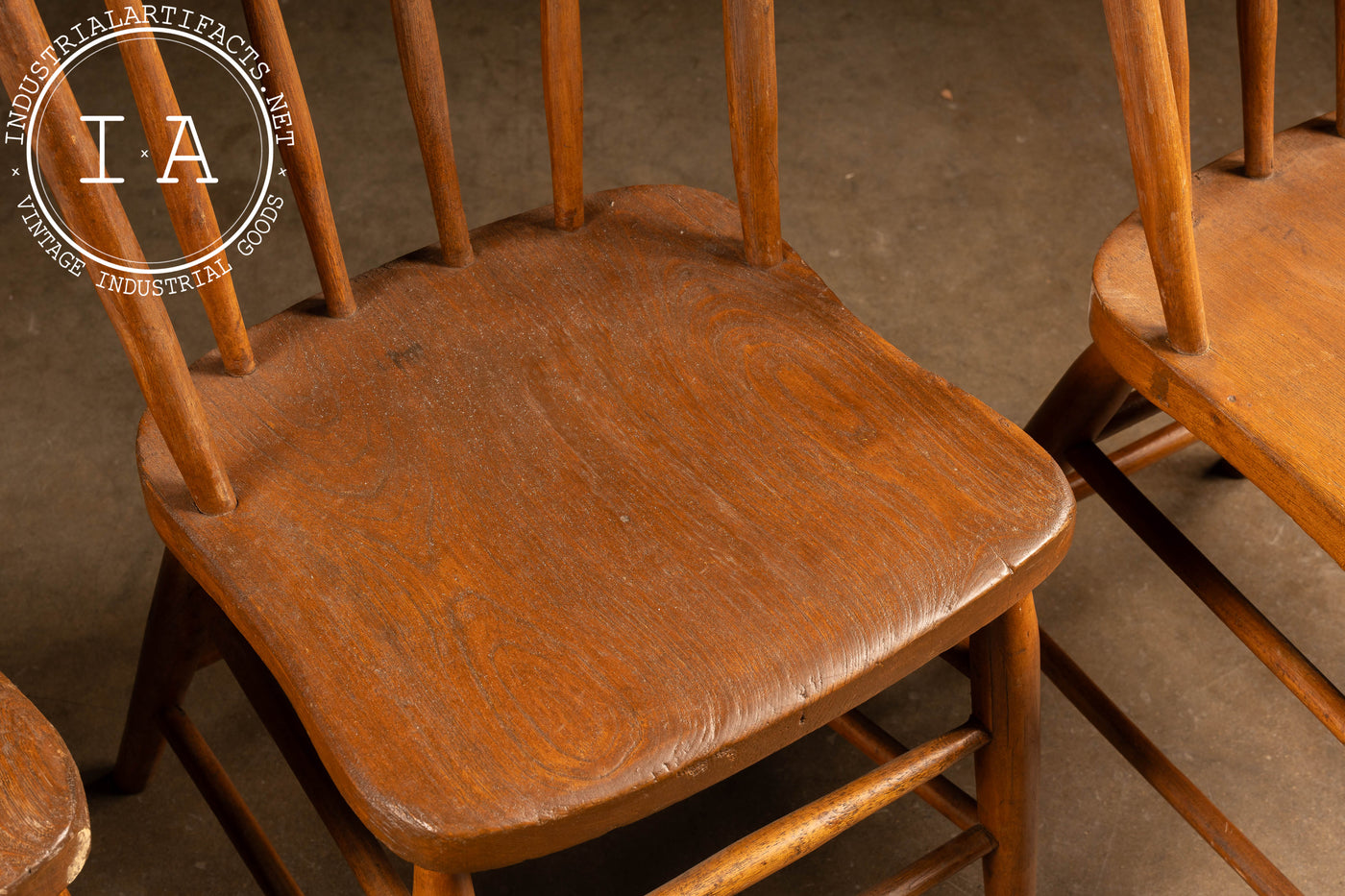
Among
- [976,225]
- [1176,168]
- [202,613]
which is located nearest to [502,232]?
[202,613]

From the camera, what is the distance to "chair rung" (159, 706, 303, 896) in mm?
863

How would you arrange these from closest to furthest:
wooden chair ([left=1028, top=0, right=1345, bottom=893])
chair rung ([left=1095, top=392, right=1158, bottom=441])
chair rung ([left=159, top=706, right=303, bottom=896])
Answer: wooden chair ([left=1028, top=0, right=1345, bottom=893])
chair rung ([left=159, top=706, right=303, bottom=896])
chair rung ([left=1095, top=392, right=1158, bottom=441])

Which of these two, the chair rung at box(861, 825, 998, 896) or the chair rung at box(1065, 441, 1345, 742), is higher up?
the chair rung at box(1065, 441, 1345, 742)

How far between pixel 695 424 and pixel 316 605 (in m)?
0.23

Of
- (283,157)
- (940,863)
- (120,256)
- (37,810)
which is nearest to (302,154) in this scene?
(283,157)

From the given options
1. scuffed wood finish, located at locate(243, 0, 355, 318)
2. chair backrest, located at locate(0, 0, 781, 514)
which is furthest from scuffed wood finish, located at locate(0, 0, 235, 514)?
scuffed wood finish, located at locate(243, 0, 355, 318)

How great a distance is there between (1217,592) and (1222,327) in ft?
0.68

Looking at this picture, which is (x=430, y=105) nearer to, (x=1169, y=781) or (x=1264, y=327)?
(x=1264, y=327)

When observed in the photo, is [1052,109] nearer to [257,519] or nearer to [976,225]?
[976,225]

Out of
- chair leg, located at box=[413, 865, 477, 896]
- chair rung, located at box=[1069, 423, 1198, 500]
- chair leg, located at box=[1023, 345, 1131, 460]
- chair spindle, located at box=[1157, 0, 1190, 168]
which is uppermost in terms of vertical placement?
chair spindle, located at box=[1157, 0, 1190, 168]

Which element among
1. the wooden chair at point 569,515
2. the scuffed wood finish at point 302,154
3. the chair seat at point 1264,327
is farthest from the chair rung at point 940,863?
the scuffed wood finish at point 302,154

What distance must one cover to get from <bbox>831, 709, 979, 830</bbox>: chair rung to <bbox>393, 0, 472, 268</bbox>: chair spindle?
42 centimetres

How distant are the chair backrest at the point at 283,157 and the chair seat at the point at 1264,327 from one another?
0.23 meters

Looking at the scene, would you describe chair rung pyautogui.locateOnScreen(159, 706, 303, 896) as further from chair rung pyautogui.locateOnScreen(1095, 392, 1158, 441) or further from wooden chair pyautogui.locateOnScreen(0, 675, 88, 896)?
chair rung pyautogui.locateOnScreen(1095, 392, 1158, 441)
